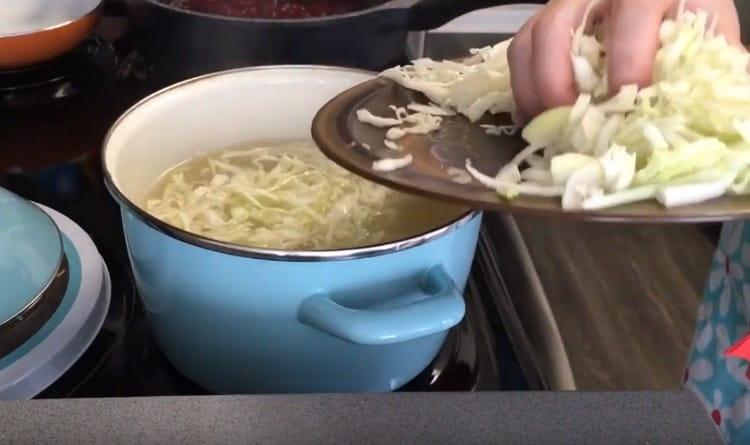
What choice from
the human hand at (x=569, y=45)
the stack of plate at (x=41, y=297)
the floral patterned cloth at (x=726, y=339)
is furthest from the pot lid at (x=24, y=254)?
the floral patterned cloth at (x=726, y=339)

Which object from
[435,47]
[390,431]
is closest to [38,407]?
[390,431]

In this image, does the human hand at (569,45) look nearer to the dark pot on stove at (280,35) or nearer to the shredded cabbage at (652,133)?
the shredded cabbage at (652,133)

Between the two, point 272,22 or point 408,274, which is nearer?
point 408,274

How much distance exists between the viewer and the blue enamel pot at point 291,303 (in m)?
0.47

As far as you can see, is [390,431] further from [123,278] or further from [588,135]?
[123,278]

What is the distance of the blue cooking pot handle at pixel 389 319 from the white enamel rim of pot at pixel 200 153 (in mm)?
30

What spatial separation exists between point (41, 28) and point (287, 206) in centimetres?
34

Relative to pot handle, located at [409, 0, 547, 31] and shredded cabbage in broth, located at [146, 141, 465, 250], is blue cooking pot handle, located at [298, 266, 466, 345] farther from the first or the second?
pot handle, located at [409, 0, 547, 31]

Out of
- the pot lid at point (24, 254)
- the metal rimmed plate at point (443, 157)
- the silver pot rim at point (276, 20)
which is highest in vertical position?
the metal rimmed plate at point (443, 157)

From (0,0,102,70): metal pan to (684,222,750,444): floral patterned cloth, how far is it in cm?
61

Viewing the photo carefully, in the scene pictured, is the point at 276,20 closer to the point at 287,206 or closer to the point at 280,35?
the point at 280,35

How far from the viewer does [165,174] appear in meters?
0.69

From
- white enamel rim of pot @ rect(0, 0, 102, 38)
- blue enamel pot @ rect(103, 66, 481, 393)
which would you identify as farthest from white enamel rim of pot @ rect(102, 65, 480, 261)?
white enamel rim of pot @ rect(0, 0, 102, 38)

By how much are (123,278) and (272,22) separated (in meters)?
0.25
